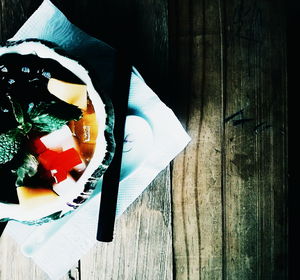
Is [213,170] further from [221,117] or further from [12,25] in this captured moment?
[12,25]

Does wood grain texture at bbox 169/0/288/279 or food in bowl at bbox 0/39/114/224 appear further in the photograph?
wood grain texture at bbox 169/0/288/279

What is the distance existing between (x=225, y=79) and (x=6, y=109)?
35 cm

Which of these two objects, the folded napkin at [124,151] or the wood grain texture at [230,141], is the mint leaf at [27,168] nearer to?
the folded napkin at [124,151]

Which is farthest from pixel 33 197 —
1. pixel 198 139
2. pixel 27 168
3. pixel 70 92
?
pixel 198 139

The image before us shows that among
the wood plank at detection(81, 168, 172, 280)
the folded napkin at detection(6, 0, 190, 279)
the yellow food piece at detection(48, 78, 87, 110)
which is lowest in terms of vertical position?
the wood plank at detection(81, 168, 172, 280)

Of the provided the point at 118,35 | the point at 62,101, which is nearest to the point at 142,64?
the point at 118,35

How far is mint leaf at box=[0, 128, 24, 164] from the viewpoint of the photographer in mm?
550

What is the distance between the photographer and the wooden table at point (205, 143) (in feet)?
2.22

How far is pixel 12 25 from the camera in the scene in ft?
2.25

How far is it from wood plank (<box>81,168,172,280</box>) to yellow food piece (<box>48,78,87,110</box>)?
8.0 inches

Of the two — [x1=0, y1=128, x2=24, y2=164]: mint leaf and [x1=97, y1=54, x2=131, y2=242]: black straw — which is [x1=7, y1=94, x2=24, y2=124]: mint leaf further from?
[x1=97, y1=54, x2=131, y2=242]: black straw

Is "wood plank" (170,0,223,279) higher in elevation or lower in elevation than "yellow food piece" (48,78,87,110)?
→ lower

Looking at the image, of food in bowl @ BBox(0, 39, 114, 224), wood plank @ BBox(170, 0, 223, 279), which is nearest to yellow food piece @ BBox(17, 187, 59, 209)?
food in bowl @ BBox(0, 39, 114, 224)

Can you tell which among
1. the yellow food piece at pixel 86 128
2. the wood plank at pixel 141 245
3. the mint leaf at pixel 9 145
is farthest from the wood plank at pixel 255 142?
the mint leaf at pixel 9 145
